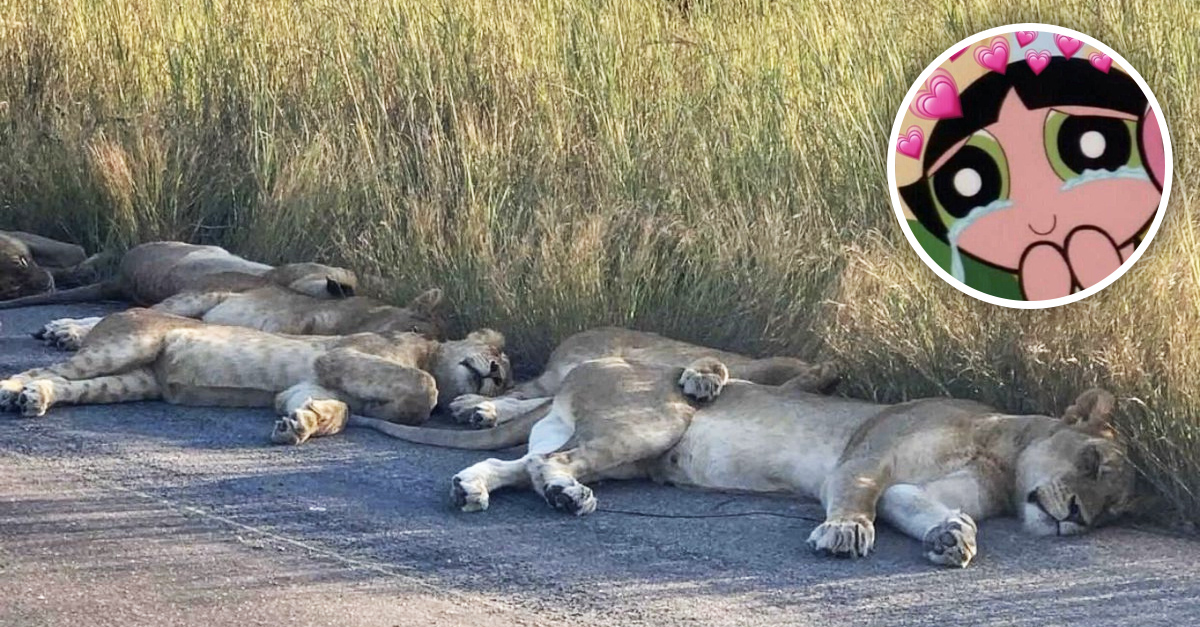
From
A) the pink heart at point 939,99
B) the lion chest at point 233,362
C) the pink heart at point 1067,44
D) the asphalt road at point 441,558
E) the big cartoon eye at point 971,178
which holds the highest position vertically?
the pink heart at point 1067,44

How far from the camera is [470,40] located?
10.7 meters

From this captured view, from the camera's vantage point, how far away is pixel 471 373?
7785 mm

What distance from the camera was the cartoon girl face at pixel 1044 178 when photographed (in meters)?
6.41

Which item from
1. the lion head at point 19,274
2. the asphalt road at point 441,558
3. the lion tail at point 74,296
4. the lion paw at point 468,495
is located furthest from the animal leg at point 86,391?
the lion paw at point 468,495

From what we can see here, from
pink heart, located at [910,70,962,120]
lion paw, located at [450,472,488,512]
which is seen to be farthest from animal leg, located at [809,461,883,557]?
pink heart, located at [910,70,962,120]

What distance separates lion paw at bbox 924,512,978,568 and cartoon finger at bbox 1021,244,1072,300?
0.96 metres

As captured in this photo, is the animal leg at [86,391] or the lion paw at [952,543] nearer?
the lion paw at [952,543]

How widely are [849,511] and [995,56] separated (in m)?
1.78

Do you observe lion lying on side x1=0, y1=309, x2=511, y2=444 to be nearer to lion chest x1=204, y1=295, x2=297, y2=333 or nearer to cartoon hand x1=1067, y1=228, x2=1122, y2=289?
lion chest x1=204, y1=295, x2=297, y2=333

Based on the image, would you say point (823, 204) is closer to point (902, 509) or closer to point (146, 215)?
point (902, 509)

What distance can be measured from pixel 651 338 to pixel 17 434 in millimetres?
2334

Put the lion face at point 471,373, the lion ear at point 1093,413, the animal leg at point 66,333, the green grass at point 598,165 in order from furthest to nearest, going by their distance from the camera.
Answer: the animal leg at point 66,333, the lion face at point 471,373, the green grass at point 598,165, the lion ear at point 1093,413

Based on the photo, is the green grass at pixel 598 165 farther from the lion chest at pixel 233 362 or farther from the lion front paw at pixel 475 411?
the lion chest at pixel 233 362
